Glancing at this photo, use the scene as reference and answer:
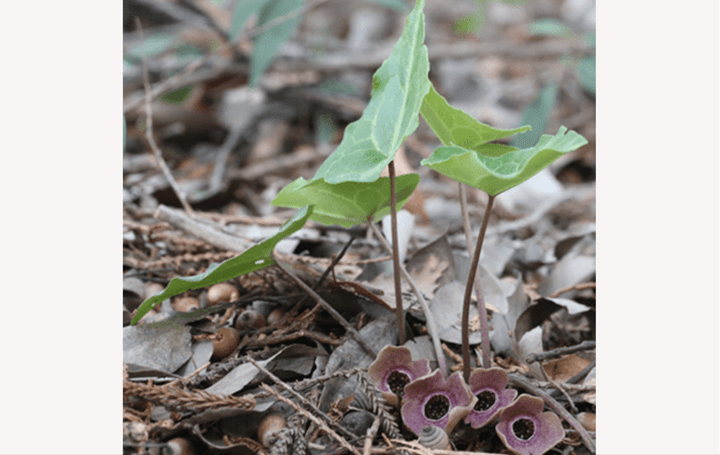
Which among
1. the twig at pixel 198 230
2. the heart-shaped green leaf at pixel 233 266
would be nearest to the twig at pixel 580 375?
the heart-shaped green leaf at pixel 233 266

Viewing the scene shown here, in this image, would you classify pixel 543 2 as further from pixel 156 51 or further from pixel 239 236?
pixel 239 236

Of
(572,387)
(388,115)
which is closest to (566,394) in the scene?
(572,387)

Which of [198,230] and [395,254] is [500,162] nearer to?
[395,254]

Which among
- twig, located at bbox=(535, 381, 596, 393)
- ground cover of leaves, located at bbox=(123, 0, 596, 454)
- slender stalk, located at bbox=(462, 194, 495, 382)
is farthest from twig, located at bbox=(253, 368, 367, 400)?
twig, located at bbox=(535, 381, 596, 393)

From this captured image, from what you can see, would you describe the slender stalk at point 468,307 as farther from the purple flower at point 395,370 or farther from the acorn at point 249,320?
the acorn at point 249,320

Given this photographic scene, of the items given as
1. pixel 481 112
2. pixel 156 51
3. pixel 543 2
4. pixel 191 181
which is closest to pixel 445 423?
pixel 191 181
